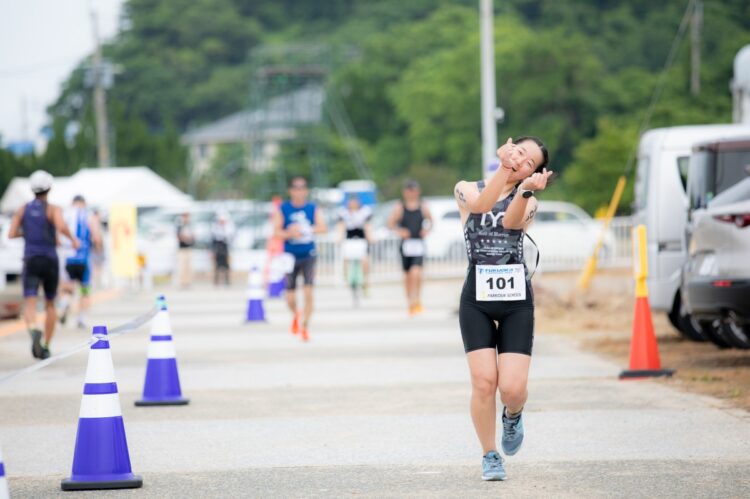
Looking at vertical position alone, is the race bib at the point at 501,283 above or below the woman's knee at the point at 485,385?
above

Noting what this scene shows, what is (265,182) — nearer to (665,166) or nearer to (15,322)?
(15,322)

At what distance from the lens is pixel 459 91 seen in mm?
83250

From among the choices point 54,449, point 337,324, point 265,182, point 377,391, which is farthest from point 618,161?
point 54,449

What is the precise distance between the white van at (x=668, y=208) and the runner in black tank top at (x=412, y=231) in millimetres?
5491

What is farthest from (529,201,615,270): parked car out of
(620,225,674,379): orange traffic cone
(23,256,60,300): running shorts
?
(620,225,674,379): orange traffic cone

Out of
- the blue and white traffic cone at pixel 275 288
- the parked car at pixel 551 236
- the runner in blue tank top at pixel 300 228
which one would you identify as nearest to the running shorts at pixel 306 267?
the runner in blue tank top at pixel 300 228

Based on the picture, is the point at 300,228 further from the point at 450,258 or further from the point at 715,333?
the point at 450,258

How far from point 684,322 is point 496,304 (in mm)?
8301

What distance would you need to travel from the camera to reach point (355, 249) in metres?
25.2

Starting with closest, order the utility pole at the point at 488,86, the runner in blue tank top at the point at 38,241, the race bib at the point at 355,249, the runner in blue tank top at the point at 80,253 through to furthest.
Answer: the runner in blue tank top at the point at 38,241
the runner in blue tank top at the point at 80,253
the utility pole at the point at 488,86
the race bib at the point at 355,249

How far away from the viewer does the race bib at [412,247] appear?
830 inches

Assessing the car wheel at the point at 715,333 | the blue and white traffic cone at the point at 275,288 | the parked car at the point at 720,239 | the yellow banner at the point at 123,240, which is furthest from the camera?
the yellow banner at the point at 123,240

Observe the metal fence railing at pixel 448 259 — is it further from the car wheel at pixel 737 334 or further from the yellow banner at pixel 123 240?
the car wheel at pixel 737 334

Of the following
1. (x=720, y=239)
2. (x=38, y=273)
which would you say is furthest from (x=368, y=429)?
(x=38, y=273)
